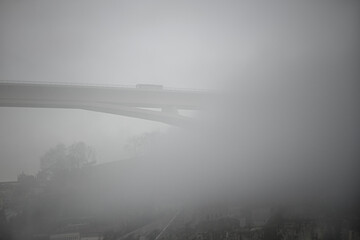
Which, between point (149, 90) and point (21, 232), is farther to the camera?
point (149, 90)

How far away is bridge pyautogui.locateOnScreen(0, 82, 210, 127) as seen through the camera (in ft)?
86.0

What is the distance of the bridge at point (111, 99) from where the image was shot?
26219 millimetres

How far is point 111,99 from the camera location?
28.0 meters

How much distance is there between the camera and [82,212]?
1531 cm

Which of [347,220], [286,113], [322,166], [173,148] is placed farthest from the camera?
[173,148]

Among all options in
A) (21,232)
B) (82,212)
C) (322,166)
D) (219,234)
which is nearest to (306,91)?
(322,166)

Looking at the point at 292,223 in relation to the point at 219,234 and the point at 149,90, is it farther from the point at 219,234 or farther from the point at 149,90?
the point at 149,90

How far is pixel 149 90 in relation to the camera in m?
27.9

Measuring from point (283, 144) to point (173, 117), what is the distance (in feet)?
45.8

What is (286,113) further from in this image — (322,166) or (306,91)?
(322,166)

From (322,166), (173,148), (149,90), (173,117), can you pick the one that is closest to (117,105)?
(149,90)

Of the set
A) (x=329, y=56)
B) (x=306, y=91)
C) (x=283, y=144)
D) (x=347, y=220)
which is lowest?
(x=347, y=220)

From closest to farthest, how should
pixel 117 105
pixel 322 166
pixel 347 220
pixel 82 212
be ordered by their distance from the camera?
→ pixel 347 220
pixel 322 166
pixel 82 212
pixel 117 105

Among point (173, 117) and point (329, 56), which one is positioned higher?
point (329, 56)
